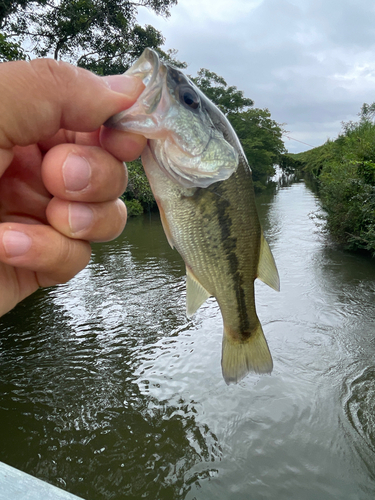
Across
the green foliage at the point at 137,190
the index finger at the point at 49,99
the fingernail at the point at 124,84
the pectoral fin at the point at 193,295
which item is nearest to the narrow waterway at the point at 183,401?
the pectoral fin at the point at 193,295

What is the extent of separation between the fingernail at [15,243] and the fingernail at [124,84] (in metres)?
0.68

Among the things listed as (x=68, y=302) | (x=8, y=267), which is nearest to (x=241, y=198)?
(x=8, y=267)

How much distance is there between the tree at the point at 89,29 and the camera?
12.7m

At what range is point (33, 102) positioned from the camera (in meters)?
1.26

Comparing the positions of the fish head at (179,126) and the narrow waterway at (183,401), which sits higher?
the fish head at (179,126)

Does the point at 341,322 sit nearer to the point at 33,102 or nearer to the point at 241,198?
the point at 241,198

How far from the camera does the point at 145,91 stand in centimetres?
135

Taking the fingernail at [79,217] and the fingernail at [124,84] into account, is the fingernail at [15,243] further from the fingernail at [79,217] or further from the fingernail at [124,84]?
the fingernail at [124,84]

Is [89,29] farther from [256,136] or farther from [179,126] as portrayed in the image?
[256,136]

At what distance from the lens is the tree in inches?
500

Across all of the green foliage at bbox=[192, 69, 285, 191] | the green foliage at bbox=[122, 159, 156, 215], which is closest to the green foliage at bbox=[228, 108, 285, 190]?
the green foliage at bbox=[192, 69, 285, 191]

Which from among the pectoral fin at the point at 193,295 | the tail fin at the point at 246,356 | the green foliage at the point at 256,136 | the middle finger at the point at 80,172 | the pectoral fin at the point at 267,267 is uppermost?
the green foliage at the point at 256,136

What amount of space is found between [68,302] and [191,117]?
274 inches

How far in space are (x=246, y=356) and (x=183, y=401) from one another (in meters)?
2.67
